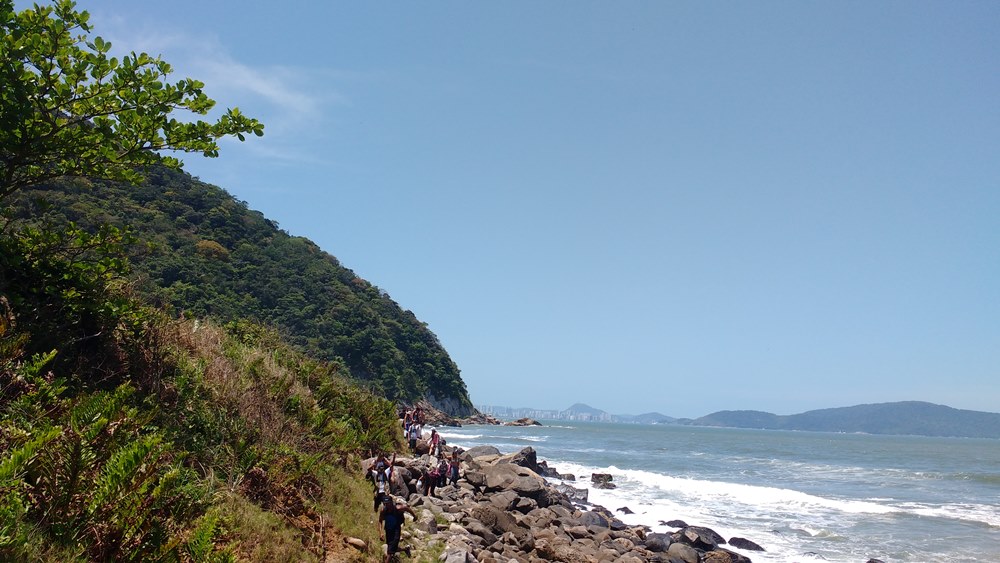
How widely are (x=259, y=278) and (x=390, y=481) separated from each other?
1910 inches

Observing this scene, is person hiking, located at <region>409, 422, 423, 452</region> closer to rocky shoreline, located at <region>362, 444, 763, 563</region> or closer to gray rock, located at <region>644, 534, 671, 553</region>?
rocky shoreline, located at <region>362, 444, 763, 563</region>

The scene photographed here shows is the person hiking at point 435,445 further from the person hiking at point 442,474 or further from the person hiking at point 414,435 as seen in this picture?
the person hiking at point 442,474

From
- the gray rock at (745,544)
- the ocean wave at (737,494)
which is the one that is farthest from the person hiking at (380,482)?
the ocean wave at (737,494)

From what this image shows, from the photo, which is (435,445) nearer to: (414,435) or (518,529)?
(414,435)

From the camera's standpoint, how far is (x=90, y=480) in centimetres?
520

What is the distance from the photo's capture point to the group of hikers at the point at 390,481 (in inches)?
378

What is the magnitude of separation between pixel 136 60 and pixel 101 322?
399 centimetres

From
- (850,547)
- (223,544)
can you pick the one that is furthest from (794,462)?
(223,544)

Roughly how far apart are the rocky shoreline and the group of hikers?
12.5 inches

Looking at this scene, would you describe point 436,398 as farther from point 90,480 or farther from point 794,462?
point 90,480

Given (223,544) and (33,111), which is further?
(223,544)

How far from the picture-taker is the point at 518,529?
14.8 meters

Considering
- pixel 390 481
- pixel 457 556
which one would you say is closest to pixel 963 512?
pixel 390 481

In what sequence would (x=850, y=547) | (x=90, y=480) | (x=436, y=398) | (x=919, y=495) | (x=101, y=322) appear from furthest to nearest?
(x=436, y=398), (x=919, y=495), (x=850, y=547), (x=101, y=322), (x=90, y=480)
